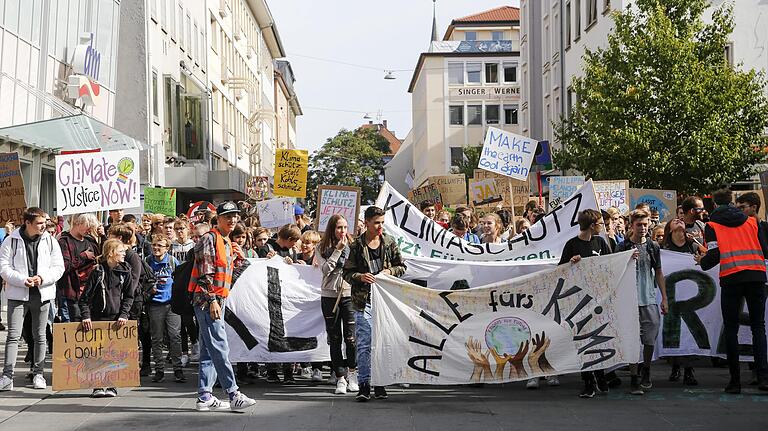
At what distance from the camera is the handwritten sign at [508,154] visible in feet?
65.5

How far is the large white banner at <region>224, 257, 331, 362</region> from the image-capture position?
38.5 ft

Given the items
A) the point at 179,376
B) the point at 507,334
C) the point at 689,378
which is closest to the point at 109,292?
the point at 179,376

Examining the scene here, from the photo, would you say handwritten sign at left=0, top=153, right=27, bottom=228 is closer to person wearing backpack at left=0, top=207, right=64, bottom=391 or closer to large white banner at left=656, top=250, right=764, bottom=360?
person wearing backpack at left=0, top=207, right=64, bottom=391

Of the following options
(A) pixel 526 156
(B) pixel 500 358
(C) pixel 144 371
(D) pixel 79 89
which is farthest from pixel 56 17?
(B) pixel 500 358

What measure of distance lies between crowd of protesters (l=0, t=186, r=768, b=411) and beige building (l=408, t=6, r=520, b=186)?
72.6 metres

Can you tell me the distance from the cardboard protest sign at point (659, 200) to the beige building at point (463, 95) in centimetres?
6164

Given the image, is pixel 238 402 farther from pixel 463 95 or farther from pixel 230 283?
pixel 463 95

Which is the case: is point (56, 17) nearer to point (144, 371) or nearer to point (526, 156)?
point (526, 156)

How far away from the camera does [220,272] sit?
32.2 ft

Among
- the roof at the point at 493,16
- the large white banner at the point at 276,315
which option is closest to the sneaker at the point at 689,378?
the large white banner at the point at 276,315

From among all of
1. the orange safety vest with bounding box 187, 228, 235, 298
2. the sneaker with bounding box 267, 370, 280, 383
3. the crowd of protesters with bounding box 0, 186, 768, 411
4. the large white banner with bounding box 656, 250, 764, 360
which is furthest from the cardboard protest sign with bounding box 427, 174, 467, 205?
the orange safety vest with bounding box 187, 228, 235, 298

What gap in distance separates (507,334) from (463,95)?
77018 millimetres

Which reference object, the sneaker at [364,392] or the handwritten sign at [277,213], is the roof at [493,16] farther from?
the sneaker at [364,392]

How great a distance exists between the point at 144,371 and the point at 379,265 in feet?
11.9
